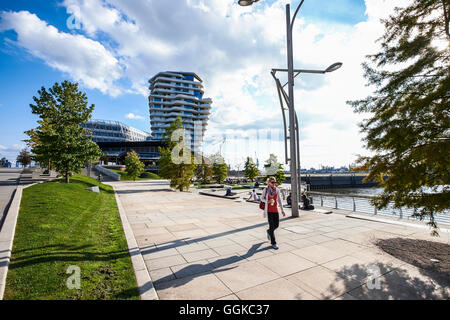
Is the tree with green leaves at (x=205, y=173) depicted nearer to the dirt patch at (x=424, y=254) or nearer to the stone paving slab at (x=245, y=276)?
the dirt patch at (x=424, y=254)

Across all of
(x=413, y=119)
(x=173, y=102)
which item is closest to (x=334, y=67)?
(x=413, y=119)

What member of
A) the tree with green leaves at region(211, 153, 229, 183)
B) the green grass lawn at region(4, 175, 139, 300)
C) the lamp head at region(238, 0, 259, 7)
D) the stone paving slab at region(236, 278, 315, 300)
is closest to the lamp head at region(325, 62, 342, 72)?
the lamp head at region(238, 0, 259, 7)

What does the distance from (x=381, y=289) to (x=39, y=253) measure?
21.9 feet

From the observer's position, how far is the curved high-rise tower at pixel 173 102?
104500mm

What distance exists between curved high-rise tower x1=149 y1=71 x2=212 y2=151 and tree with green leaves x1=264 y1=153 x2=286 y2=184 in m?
58.1

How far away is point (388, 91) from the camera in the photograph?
16.4ft

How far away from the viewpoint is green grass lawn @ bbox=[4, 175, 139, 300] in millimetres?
3256

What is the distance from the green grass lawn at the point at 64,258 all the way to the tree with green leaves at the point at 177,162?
57.7 ft

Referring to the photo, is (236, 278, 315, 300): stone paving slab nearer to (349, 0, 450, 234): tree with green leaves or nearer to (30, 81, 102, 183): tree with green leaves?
(349, 0, 450, 234): tree with green leaves

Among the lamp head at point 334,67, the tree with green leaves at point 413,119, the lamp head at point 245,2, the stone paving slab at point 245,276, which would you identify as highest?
the lamp head at point 245,2

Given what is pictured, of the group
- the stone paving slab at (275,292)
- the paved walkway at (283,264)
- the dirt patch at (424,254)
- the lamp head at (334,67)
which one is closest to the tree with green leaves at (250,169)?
the lamp head at (334,67)

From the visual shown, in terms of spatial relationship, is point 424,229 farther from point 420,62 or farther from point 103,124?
point 103,124

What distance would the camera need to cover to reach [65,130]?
17031mm

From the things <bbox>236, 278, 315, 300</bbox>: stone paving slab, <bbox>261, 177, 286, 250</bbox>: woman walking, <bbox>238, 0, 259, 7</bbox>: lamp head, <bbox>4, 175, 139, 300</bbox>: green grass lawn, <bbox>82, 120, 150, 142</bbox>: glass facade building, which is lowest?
<bbox>236, 278, 315, 300</bbox>: stone paving slab
